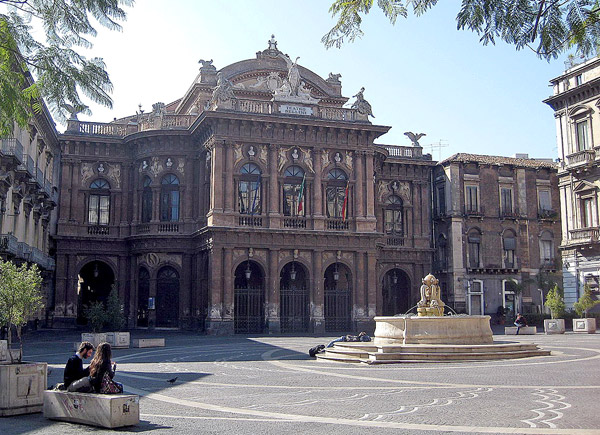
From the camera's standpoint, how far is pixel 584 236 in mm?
39469

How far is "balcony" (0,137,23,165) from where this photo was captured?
30503 mm

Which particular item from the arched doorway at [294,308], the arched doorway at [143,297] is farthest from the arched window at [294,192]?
the arched doorway at [143,297]

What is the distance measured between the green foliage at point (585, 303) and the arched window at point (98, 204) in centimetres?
2802

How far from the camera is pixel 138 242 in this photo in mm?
40969

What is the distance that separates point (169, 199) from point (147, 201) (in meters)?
1.56

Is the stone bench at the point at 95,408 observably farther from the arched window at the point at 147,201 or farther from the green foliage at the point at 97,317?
the arched window at the point at 147,201

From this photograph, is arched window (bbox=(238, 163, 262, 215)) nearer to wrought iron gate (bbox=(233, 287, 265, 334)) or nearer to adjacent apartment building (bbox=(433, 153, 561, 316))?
wrought iron gate (bbox=(233, 287, 265, 334))

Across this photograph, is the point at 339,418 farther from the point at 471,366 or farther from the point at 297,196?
the point at 297,196

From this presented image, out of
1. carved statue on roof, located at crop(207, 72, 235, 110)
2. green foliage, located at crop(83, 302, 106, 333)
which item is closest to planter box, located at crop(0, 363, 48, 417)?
green foliage, located at crop(83, 302, 106, 333)

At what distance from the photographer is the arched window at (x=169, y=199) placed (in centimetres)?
4125

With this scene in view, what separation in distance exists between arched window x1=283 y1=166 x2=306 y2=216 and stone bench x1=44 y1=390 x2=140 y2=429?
28.0m

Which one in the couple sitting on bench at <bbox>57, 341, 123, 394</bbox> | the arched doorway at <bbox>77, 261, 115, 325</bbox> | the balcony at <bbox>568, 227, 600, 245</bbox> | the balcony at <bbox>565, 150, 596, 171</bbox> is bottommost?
the couple sitting on bench at <bbox>57, 341, 123, 394</bbox>

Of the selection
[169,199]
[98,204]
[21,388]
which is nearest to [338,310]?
[169,199]

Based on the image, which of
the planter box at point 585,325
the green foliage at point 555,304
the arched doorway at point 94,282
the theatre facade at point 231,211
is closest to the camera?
the planter box at point 585,325
